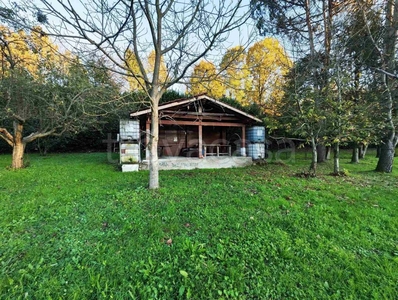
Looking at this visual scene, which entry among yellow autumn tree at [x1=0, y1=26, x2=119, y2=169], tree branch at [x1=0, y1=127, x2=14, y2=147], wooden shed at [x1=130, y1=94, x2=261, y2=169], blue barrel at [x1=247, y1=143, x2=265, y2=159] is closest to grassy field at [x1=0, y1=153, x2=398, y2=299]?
wooden shed at [x1=130, y1=94, x2=261, y2=169]

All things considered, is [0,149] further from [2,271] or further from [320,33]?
[320,33]

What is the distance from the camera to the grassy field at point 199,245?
211 cm

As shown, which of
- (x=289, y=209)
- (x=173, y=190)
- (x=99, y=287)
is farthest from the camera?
(x=173, y=190)

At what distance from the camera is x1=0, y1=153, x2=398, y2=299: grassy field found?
6.93ft

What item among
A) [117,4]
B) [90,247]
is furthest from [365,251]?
[117,4]

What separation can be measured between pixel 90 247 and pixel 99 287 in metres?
0.82

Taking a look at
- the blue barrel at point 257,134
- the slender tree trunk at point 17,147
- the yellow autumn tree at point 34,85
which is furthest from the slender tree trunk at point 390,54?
the slender tree trunk at point 17,147

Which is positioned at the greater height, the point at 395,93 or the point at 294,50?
the point at 294,50

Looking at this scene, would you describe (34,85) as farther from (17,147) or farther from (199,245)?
(199,245)

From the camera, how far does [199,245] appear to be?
2.75 meters

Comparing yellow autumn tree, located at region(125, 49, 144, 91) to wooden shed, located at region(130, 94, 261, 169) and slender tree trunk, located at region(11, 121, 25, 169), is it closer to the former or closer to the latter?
wooden shed, located at region(130, 94, 261, 169)

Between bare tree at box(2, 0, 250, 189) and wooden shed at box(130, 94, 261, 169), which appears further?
wooden shed at box(130, 94, 261, 169)

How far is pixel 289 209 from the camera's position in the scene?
3979mm

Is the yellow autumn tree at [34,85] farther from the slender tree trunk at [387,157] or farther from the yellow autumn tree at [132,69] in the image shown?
the slender tree trunk at [387,157]
